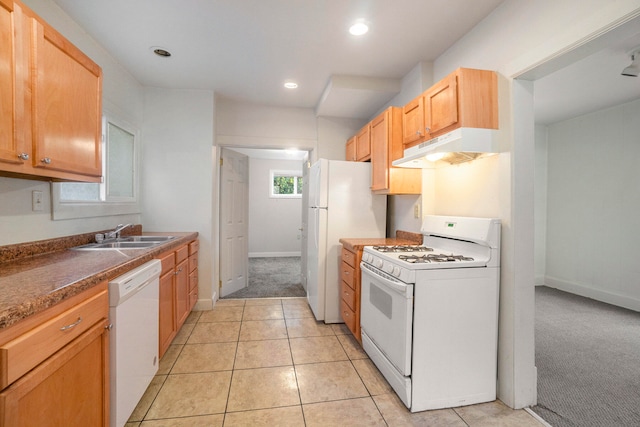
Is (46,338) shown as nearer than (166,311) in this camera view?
Yes

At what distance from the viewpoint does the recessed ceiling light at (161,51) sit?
2492mm

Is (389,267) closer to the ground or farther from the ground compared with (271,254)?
farther from the ground

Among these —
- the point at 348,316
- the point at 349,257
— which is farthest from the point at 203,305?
the point at 349,257

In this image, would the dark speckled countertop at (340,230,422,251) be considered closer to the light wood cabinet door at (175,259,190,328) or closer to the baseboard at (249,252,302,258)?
the light wood cabinet door at (175,259,190,328)

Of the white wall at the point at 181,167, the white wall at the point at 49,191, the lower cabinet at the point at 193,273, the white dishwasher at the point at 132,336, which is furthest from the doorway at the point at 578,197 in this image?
the white wall at the point at 49,191

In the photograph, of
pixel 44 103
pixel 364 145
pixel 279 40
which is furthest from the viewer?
pixel 364 145

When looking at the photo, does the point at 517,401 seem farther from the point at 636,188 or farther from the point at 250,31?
the point at 636,188

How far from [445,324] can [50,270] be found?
2.12 m

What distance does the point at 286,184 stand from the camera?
7301 mm

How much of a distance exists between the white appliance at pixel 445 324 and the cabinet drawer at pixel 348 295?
72 centimetres

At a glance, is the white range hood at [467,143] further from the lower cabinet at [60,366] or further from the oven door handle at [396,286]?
the lower cabinet at [60,366]

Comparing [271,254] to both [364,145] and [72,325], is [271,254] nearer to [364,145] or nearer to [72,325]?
[364,145]

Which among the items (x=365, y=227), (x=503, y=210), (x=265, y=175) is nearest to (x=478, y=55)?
(x=503, y=210)

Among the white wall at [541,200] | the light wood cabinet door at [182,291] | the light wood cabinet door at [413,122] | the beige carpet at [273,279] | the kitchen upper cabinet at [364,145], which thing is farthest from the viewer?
the white wall at [541,200]
